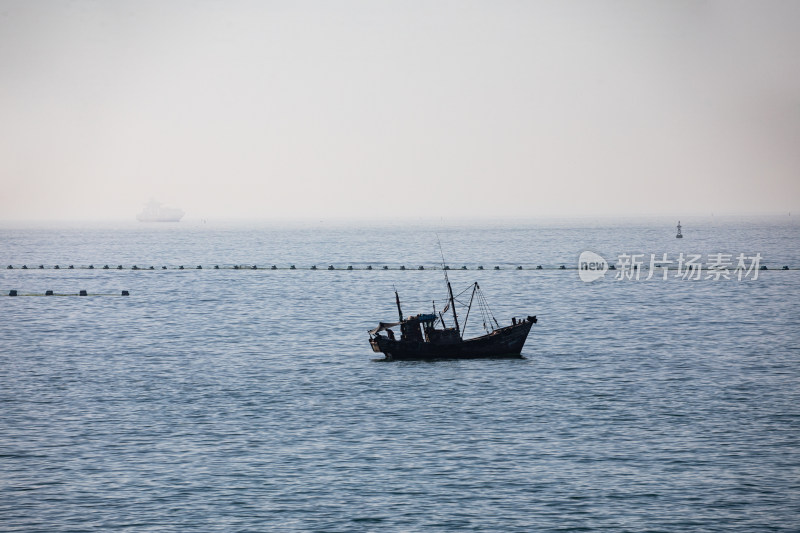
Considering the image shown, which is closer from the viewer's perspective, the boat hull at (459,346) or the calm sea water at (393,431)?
the calm sea water at (393,431)

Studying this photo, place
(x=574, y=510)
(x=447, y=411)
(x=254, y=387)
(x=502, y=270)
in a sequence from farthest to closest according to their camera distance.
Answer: (x=502, y=270)
(x=254, y=387)
(x=447, y=411)
(x=574, y=510)

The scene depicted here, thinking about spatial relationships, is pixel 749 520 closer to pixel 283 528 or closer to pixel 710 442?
pixel 710 442

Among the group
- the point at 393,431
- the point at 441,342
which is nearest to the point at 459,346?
the point at 441,342

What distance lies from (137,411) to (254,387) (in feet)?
31.9

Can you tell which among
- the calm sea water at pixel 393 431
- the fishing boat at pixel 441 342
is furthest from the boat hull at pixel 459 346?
the calm sea water at pixel 393 431

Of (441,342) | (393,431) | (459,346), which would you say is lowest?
(393,431)

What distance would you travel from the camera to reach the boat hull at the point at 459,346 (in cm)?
7375

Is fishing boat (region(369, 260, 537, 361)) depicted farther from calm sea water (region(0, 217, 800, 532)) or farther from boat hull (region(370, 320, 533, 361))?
calm sea water (region(0, 217, 800, 532))

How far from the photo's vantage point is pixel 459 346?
73.8 m

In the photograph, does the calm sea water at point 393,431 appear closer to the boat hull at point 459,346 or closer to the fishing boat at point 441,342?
the boat hull at point 459,346

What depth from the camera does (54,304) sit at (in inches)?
5167

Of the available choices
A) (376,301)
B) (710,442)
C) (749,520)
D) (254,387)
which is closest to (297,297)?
(376,301)

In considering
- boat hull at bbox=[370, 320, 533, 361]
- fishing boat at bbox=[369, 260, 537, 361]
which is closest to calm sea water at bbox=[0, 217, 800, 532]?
boat hull at bbox=[370, 320, 533, 361]

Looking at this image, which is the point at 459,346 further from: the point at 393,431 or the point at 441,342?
the point at 393,431
